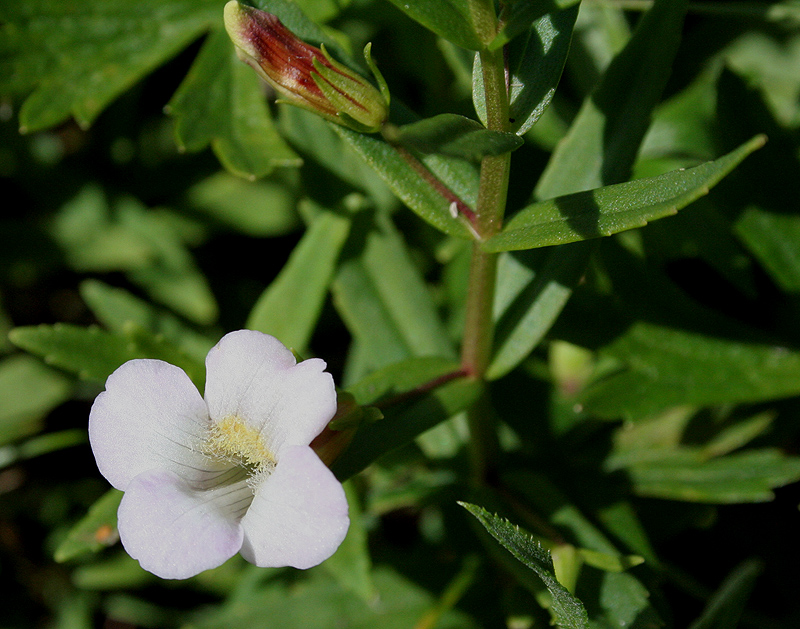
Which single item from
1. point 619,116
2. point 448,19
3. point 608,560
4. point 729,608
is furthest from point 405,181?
point 729,608

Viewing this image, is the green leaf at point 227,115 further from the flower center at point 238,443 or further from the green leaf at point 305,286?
the flower center at point 238,443

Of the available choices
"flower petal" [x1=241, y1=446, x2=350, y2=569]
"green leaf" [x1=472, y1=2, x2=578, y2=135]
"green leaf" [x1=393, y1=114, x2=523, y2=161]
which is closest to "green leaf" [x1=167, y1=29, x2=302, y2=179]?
"green leaf" [x1=472, y1=2, x2=578, y2=135]

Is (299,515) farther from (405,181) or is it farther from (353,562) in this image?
(353,562)

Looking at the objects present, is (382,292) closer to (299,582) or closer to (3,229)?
(299,582)

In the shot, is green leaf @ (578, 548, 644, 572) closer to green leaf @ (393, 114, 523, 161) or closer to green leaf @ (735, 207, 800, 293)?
green leaf @ (393, 114, 523, 161)

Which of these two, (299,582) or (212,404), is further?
(299,582)

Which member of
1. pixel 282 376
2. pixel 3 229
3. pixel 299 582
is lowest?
pixel 299 582

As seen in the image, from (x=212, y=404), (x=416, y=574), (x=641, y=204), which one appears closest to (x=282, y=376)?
(x=212, y=404)
